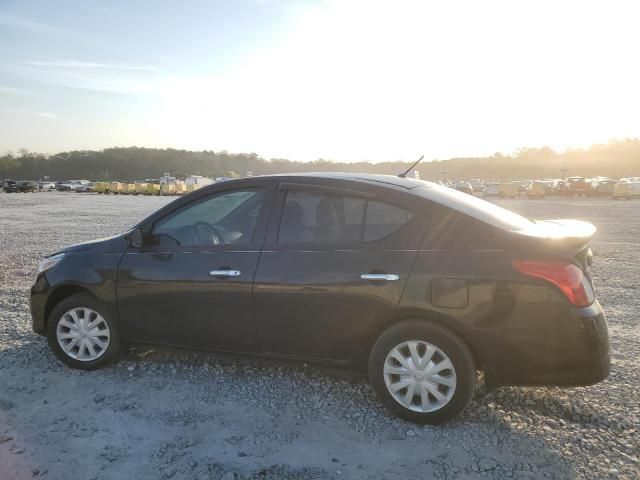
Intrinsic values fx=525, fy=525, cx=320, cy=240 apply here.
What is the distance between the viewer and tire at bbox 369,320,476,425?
333 centimetres

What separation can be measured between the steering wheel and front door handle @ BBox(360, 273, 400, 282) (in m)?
1.19

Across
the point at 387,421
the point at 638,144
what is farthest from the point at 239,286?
the point at 638,144

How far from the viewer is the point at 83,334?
4387 millimetres

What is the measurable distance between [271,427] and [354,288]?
1.07 meters

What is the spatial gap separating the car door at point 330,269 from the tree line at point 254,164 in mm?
103214

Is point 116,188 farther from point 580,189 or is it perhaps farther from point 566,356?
point 566,356

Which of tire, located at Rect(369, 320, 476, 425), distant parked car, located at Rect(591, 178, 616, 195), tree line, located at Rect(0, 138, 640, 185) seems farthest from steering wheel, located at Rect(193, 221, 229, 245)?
tree line, located at Rect(0, 138, 640, 185)

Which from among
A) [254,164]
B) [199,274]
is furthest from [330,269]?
[254,164]

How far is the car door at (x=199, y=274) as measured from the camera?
3896 mm

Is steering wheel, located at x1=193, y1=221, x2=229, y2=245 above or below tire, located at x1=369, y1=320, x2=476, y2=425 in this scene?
above

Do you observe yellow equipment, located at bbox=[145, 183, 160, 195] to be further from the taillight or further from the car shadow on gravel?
the taillight

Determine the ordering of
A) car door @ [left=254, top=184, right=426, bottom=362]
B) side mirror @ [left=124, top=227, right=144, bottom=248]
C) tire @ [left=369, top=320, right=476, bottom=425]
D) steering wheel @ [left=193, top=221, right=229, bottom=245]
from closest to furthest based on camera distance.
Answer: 1. tire @ [left=369, top=320, right=476, bottom=425]
2. car door @ [left=254, top=184, right=426, bottom=362]
3. steering wheel @ [left=193, top=221, right=229, bottom=245]
4. side mirror @ [left=124, top=227, right=144, bottom=248]

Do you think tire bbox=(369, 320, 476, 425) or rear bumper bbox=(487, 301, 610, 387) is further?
tire bbox=(369, 320, 476, 425)

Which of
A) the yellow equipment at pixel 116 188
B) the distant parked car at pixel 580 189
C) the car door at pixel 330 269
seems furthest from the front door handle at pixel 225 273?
the yellow equipment at pixel 116 188
